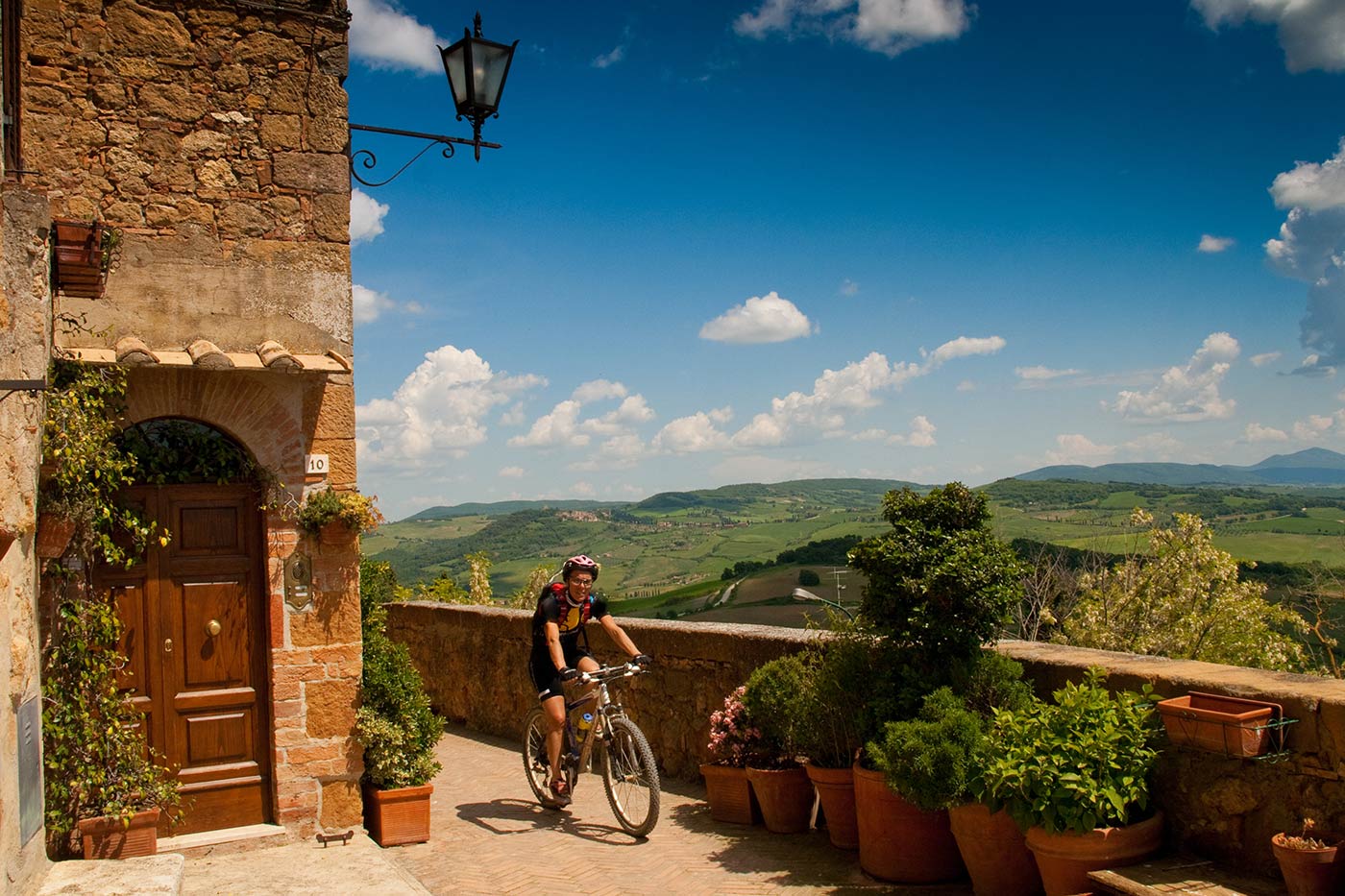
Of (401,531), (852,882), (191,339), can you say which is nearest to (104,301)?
(191,339)

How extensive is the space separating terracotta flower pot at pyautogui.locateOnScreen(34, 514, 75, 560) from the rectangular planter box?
17.8 ft

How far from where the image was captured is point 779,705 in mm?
6570

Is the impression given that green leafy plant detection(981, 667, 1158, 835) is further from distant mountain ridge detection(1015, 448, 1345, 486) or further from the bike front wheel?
distant mountain ridge detection(1015, 448, 1345, 486)

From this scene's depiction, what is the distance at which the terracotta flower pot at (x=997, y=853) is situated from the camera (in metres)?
5.03

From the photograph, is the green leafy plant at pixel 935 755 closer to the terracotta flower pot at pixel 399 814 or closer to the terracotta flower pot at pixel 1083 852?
the terracotta flower pot at pixel 1083 852

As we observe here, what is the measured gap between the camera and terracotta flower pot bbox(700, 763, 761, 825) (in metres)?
6.85

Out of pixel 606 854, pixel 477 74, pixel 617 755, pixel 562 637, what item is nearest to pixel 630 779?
pixel 617 755

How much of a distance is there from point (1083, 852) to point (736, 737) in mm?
2713

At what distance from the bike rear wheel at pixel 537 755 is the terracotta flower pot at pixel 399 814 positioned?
0.94 m

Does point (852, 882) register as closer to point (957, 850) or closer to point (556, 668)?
point (957, 850)

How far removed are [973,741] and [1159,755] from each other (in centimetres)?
85

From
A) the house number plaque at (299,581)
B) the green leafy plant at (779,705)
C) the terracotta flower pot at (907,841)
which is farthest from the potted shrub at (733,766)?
the house number plaque at (299,581)

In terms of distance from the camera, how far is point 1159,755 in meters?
4.95

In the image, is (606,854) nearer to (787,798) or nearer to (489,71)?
(787,798)
